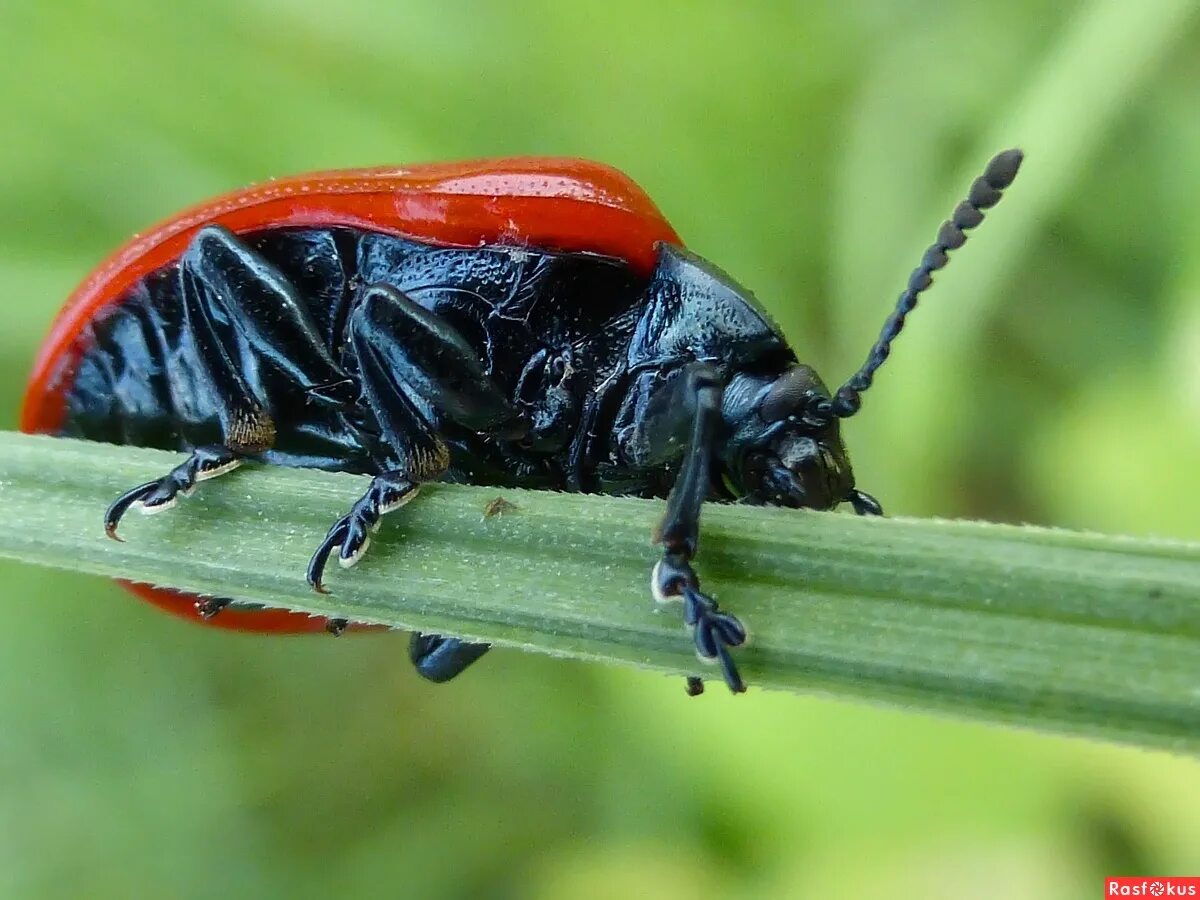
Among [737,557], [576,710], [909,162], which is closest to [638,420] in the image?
[737,557]

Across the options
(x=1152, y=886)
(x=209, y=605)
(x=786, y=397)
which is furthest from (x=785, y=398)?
(x=1152, y=886)

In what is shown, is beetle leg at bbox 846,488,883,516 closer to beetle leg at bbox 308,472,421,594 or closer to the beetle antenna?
the beetle antenna

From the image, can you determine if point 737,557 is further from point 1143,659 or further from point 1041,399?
point 1041,399

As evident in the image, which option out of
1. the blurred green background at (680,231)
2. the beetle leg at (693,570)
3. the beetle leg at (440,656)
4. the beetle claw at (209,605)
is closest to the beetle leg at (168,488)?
the beetle claw at (209,605)

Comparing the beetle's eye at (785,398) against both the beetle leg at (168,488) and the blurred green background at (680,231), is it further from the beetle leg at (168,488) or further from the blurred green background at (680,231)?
the blurred green background at (680,231)

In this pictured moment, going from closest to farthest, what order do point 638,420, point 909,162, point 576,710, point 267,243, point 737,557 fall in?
point 737,557, point 638,420, point 267,243, point 576,710, point 909,162
